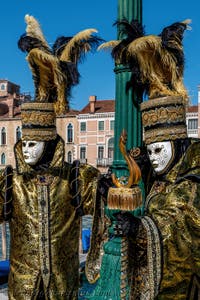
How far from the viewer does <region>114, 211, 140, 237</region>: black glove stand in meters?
1.95

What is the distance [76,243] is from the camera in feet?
10.9

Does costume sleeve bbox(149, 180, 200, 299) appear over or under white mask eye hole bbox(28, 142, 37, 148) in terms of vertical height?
under

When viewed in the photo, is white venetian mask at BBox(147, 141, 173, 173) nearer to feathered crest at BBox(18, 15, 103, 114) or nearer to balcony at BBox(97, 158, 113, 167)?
feathered crest at BBox(18, 15, 103, 114)

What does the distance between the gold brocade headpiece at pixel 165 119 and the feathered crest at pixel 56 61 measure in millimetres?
1038

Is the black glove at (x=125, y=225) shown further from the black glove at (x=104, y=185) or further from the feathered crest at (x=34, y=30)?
the feathered crest at (x=34, y=30)

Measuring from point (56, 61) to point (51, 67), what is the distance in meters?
0.07

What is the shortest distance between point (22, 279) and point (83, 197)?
2.39 feet

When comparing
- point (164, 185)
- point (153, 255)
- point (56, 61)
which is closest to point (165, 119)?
point (164, 185)

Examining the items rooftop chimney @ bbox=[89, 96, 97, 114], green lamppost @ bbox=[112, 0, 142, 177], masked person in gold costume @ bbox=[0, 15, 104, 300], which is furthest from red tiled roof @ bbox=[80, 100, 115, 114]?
masked person in gold costume @ bbox=[0, 15, 104, 300]

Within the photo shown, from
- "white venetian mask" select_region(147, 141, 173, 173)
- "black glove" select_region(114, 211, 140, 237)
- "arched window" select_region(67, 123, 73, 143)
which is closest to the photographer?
"black glove" select_region(114, 211, 140, 237)

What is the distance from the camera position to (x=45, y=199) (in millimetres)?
3191

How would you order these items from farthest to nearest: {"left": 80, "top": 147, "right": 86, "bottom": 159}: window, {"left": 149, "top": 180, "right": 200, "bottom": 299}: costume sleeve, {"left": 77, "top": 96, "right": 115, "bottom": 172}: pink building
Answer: {"left": 80, "top": 147, "right": 86, "bottom": 159}: window < {"left": 77, "top": 96, "right": 115, "bottom": 172}: pink building < {"left": 149, "top": 180, "right": 200, "bottom": 299}: costume sleeve

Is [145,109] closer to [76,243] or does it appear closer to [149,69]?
[149,69]

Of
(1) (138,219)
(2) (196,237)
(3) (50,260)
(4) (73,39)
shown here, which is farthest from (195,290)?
(4) (73,39)
